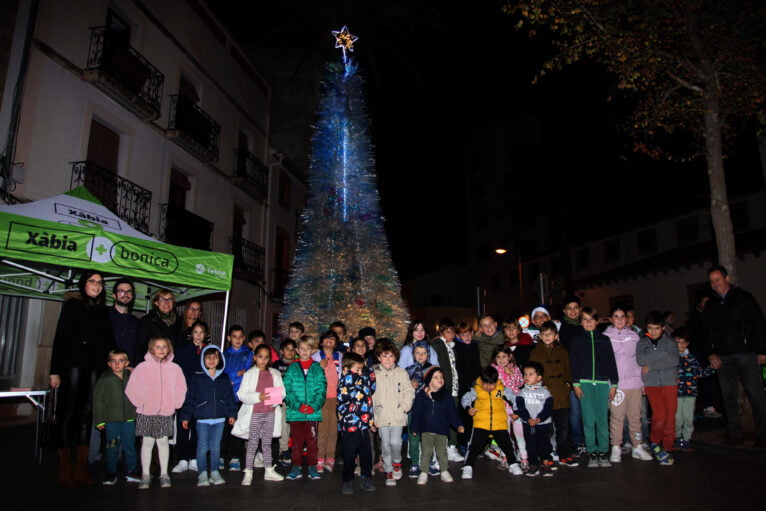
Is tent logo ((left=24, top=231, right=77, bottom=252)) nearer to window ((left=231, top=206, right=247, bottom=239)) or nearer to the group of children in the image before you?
the group of children

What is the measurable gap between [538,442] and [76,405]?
5457mm

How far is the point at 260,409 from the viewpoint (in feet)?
20.0

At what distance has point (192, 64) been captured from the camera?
Result: 15.8 m

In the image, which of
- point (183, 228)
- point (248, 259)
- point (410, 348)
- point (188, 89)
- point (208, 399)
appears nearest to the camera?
point (208, 399)

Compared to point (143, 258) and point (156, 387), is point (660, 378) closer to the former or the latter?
point (156, 387)

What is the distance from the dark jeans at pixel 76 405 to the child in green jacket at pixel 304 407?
2.26 meters

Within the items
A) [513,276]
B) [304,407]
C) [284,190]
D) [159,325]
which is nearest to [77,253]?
[159,325]

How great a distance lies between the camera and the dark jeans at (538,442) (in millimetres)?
6016

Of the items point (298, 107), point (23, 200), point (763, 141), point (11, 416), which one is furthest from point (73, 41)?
point (763, 141)

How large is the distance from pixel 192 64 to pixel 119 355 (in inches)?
493

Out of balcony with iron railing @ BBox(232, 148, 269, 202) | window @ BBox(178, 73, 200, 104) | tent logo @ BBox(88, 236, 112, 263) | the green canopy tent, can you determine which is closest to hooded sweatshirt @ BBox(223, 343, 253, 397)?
the green canopy tent

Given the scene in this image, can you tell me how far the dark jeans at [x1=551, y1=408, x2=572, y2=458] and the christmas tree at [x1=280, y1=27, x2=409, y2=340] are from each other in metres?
3.84

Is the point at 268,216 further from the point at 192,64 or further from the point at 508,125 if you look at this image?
the point at 508,125

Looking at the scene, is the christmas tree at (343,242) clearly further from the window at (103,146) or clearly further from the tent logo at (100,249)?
the window at (103,146)
